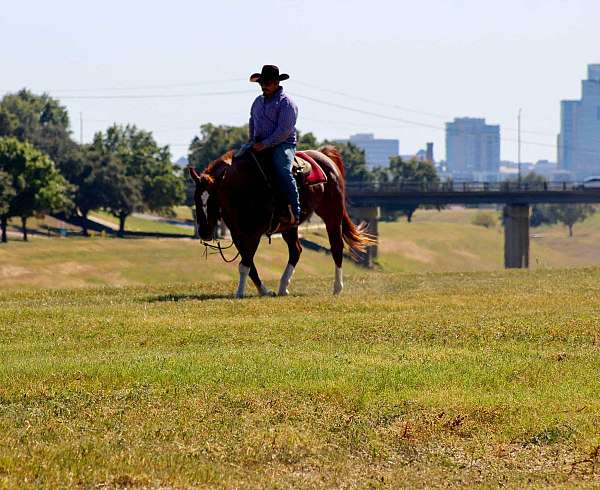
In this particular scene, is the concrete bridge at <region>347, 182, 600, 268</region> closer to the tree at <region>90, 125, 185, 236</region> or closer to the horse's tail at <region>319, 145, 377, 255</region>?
the tree at <region>90, 125, 185, 236</region>

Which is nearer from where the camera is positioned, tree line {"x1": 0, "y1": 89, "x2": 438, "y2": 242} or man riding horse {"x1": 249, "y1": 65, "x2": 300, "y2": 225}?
man riding horse {"x1": 249, "y1": 65, "x2": 300, "y2": 225}

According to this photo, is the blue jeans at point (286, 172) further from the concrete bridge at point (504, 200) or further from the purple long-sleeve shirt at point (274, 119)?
the concrete bridge at point (504, 200)

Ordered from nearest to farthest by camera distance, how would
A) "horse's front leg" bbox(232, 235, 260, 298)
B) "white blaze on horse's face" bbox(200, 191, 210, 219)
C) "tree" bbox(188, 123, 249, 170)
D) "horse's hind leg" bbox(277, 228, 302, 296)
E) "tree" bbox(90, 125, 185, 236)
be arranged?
"white blaze on horse's face" bbox(200, 191, 210, 219), "horse's front leg" bbox(232, 235, 260, 298), "horse's hind leg" bbox(277, 228, 302, 296), "tree" bbox(90, 125, 185, 236), "tree" bbox(188, 123, 249, 170)

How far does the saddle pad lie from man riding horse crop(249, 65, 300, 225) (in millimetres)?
1143

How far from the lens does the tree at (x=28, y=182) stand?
102 m

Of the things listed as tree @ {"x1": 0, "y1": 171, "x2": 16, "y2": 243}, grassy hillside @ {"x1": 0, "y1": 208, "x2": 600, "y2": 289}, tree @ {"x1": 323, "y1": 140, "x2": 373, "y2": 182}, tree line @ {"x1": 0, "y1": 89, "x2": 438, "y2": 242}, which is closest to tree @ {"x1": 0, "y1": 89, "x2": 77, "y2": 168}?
tree line @ {"x1": 0, "y1": 89, "x2": 438, "y2": 242}

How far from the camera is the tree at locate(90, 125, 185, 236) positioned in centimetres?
12444

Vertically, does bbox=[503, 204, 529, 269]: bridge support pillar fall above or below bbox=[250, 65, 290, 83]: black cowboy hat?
below

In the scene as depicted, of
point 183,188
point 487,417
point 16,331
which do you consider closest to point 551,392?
point 487,417

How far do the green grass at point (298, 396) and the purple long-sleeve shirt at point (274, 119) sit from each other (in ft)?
11.9

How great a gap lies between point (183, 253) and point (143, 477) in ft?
307

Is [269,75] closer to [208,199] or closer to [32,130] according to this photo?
[208,199]

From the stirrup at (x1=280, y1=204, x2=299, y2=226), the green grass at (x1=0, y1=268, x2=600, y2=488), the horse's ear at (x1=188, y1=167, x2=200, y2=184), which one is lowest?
the green grass at (x1=0, y1=268, x2=600, y2=488)

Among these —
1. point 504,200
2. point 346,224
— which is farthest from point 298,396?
point 504,200
